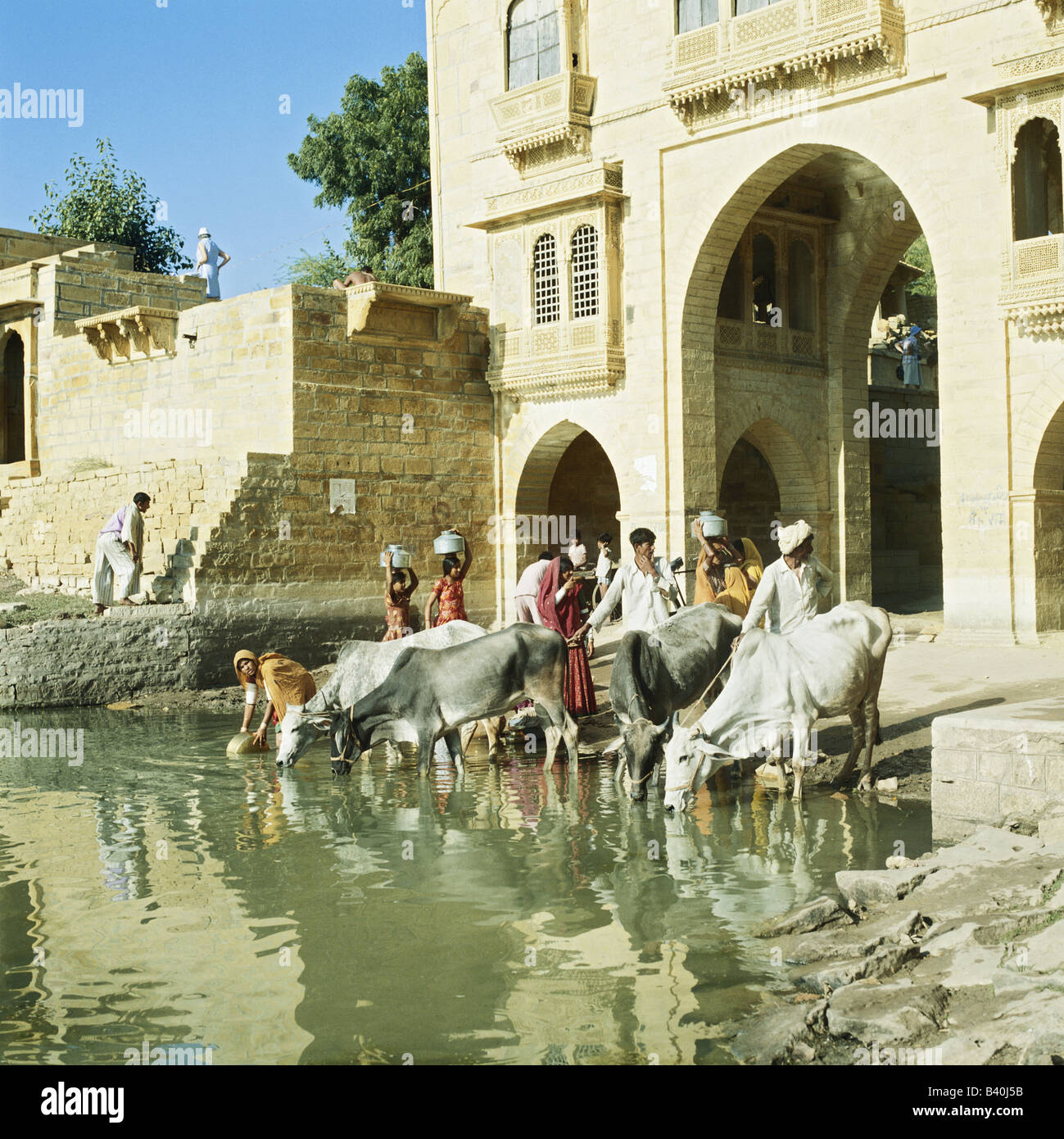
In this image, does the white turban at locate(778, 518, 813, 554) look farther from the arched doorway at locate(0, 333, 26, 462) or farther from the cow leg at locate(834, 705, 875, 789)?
the arched doorway at locate(0, 333, 26, 462)

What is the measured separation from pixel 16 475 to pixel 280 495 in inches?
331

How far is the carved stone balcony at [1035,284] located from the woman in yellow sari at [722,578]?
531cm

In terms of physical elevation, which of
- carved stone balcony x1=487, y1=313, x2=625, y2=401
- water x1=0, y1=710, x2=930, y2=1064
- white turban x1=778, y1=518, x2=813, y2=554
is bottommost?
water x1=0, y1=710, x2=930, y2=1064

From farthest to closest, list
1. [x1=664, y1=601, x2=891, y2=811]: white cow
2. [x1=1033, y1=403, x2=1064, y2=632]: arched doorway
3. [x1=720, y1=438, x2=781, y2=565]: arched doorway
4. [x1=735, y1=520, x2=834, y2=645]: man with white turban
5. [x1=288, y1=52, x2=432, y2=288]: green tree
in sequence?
[x1=288, y1=52, x2=432, y2=288]: green tree
[x1=720, y1=438, x2=781, y2=565]: arched doorway
[x1=1033, y1=403, x2=1064, y2=632]: arched doorway
[x1=735, y1=520, x2=834, y2=645]: man with white turban
[x1=664, y1=601, x2=891, y2=811]: white cow

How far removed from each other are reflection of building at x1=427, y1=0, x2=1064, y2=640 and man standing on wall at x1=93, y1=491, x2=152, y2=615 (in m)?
6.60

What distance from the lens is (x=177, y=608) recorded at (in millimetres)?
17781

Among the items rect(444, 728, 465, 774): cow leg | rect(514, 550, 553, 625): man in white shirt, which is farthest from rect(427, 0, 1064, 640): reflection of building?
rect(444, 728, 465, 774): cow leg

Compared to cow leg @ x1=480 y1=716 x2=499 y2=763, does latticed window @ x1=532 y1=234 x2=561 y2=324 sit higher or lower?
higher

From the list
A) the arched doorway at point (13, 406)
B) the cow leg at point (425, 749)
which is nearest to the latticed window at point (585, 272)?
the cow leg at point (425, 749)

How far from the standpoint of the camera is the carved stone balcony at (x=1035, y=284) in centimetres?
1550

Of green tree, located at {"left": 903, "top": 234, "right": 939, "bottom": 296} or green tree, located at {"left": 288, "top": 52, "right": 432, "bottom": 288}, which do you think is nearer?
green tree, located at {"left": 288, "top": 52, "right": 432, "bottom": 288}

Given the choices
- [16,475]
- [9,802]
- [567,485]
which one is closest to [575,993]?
[9,802]

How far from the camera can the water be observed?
5.46 metres
